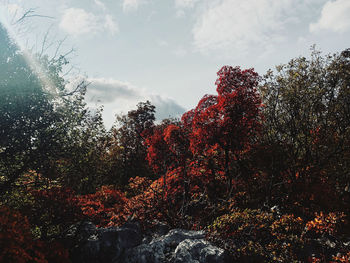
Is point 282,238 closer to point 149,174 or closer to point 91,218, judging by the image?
point 91,218

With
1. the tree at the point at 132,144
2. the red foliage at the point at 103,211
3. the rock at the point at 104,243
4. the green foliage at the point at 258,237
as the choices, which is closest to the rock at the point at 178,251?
the rock at the point at 104,243

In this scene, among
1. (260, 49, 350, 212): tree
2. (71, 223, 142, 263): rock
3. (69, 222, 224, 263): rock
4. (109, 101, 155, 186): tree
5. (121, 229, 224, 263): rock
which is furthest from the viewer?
(109, 101, 155, 186): tree

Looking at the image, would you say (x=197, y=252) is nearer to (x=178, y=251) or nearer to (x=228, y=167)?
(x=178, y=251)

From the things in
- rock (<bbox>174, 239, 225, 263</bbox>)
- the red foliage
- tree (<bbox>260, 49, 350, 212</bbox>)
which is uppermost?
tree (<bbox>260, 49, 350, 212</bbox>)

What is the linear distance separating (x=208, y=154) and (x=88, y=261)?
1119 centimetres

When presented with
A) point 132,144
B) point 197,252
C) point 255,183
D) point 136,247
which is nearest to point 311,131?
point 255,183

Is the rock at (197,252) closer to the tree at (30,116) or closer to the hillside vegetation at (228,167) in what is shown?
the hillside vegetation at (228,167)

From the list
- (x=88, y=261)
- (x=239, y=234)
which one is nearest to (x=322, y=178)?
(x=239, y=234)

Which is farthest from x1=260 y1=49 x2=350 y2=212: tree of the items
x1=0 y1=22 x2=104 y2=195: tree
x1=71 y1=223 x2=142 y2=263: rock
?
x1=0 y1=22 x2=104 y2=195: tree

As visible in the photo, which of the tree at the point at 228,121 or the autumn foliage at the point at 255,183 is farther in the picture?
the tree at the point at 228,121

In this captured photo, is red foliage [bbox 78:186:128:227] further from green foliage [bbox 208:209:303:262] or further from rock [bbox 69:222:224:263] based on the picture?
green foliage [bbox 208:209:303:262]

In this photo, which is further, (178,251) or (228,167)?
(228,167)

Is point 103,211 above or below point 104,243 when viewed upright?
above

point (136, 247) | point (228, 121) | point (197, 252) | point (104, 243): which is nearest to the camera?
point (197, 252)
